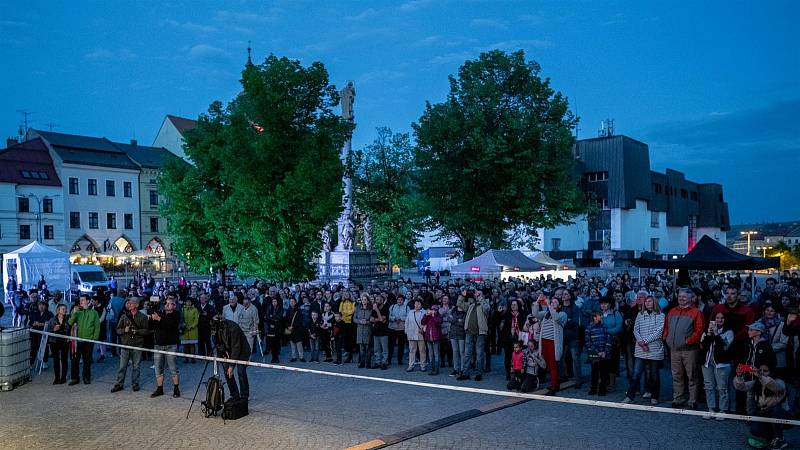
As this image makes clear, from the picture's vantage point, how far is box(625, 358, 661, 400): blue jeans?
388 inches

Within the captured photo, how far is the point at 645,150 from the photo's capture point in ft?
214

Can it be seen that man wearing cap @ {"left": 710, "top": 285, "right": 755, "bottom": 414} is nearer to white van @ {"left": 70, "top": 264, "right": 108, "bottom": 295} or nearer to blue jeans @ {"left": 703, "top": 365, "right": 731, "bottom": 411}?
blue jeans @ {"left": 703, "top": 365, "right": 731, "bottom": 411}

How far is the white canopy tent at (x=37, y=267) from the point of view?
27.7 m

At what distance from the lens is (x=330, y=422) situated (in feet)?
29.7

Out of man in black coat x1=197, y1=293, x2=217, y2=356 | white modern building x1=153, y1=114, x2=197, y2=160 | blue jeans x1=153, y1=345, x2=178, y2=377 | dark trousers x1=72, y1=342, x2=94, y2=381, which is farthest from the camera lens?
white modern building x1=153, y1=114, x2=197, y2=160

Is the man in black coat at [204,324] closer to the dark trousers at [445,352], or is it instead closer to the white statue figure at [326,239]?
the dark trousers at [445,352]

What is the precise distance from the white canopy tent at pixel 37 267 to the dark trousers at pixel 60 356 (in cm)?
1725

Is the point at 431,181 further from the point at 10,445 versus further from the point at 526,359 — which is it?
the point at 10,445

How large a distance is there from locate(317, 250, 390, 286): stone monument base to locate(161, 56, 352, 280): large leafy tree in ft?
19.0

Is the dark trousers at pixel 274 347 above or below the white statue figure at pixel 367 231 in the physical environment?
below

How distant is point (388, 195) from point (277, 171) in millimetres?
21980

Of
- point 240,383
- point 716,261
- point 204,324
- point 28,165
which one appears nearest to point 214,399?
point 240,383

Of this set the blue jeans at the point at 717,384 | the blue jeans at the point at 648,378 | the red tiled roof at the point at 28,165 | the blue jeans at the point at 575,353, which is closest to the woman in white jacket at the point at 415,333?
the blue jeans at the point at 575,353

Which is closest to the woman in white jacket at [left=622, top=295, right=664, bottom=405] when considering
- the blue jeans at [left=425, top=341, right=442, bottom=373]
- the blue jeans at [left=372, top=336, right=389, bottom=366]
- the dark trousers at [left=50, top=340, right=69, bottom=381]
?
the blue jeans at [left=425, top=341, right=442, bottom=373]
